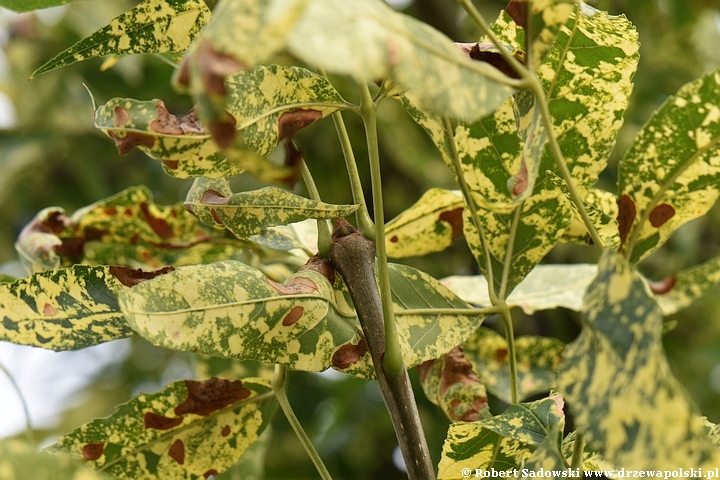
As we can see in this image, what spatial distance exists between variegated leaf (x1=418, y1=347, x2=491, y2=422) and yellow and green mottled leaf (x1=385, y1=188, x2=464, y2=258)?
3.2 inches

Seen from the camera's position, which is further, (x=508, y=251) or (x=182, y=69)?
(x=508, y=251)

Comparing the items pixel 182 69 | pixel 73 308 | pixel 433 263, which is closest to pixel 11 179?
pixel 433 263

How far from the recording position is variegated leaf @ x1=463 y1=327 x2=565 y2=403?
57 cm

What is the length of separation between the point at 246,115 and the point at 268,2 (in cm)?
11

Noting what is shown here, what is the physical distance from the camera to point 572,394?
0.90 feet

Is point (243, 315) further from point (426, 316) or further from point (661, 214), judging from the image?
point (661, 214)

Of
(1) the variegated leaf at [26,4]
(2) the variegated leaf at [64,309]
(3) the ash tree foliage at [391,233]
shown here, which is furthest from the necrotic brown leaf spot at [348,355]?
(1) the variegated leaf at [26,4]

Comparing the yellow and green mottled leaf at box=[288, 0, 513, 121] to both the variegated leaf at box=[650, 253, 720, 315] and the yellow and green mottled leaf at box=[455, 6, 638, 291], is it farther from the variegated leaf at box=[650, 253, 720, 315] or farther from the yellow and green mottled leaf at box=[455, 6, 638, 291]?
the variegated leaf at box=[650, 253, 720, 315]

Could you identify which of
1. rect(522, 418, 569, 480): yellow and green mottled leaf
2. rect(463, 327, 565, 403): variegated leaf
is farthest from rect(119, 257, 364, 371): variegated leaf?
rect(463, 327, 565, 403): variegated leaf

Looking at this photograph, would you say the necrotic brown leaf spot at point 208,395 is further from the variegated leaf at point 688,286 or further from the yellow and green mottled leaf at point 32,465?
the variegated leaf at point 688,286

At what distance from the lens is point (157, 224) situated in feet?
1.91

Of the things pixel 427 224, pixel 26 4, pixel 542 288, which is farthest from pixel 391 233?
pixel 26 4

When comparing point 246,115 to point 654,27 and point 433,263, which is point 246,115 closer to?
point 433,263

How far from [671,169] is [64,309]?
1.07 feet
